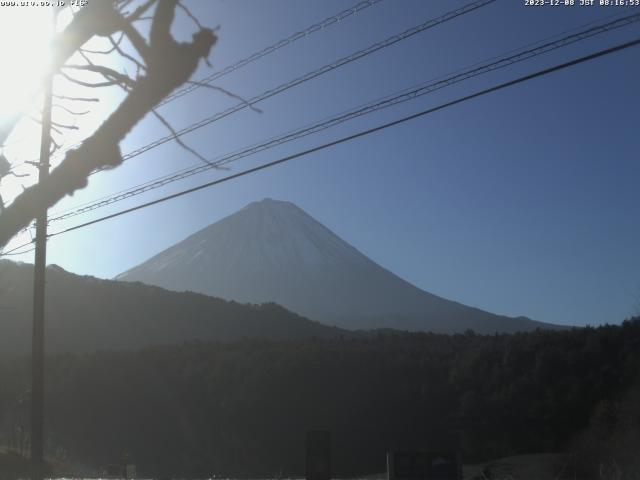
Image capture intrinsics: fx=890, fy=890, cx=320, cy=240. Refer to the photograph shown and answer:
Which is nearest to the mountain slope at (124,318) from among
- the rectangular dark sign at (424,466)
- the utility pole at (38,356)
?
the utility pole at (38,356)

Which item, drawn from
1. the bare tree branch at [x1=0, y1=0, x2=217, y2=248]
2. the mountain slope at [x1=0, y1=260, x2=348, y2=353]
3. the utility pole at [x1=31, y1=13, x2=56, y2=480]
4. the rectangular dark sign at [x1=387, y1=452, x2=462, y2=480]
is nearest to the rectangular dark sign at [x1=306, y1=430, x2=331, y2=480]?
the rectangular dark sign at [x1=387, y1=452, x2=462, y2=480]

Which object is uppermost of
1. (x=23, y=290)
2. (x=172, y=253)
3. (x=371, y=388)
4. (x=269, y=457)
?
(x=172, y=253)

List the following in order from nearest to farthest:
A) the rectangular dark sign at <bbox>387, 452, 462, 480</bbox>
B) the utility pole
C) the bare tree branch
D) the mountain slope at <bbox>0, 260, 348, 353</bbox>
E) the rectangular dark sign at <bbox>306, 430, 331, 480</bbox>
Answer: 1. the bare tree branch
2. the rectangular dark sign at <bbox>387, 452, 462, 480</bbox>
3. the rectangular dark sign at <bbox>306, 430, 331, 480</bbox>
4. the utility pole
5. the mountain slope at <bbox>0, 260, 348, 353</bbox>

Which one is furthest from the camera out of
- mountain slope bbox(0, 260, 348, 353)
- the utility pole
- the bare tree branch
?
mountain slope bbox(0, 260, 348, 353)

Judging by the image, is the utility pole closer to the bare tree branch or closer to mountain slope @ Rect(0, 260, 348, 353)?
the bare tree branch

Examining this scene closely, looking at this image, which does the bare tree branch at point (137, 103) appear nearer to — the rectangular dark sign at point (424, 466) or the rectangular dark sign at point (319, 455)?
the rectangular dark sign at point (424, 466)

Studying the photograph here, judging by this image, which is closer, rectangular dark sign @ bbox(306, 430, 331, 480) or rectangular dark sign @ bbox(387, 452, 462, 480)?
rectangular dark sign @ bbox(387, 452, 462, 480)

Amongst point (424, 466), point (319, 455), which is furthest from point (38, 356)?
point (424, 466)

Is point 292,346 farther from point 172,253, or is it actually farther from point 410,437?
point 172,253

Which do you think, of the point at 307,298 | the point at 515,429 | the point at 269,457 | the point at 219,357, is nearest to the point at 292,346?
the point at 219,357
